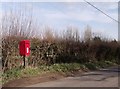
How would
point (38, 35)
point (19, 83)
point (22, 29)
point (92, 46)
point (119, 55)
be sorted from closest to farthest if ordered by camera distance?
point (19, 83) → point (22, 29) → point (38, 35) → point (92, 46) → point (119, 55)

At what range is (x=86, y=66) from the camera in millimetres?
25359

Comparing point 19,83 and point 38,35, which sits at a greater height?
point 38,35

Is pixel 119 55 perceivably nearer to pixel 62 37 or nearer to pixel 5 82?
pixel 62 37

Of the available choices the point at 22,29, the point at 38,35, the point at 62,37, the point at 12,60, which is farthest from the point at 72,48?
the point at 12,60

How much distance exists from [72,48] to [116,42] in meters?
17.7

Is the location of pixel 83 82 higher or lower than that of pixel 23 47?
lower

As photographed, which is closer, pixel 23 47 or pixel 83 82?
pixel 83 82

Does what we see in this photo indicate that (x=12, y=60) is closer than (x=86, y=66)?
Yes

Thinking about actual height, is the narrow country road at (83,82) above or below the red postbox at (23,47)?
below

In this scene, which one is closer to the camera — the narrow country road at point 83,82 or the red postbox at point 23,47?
the narrow country road at point 83,82

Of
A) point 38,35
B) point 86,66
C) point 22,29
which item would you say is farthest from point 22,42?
point 86,66

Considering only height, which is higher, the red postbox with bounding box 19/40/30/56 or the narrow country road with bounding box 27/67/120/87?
the red postbox with bounding box 19/40/30/56

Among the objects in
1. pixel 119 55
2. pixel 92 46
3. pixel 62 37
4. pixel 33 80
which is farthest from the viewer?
pixel 119 55

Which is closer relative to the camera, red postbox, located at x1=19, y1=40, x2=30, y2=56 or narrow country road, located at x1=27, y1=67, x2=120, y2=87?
narrow country road, located at x1=27, y1=67, x2=120, y2=87
